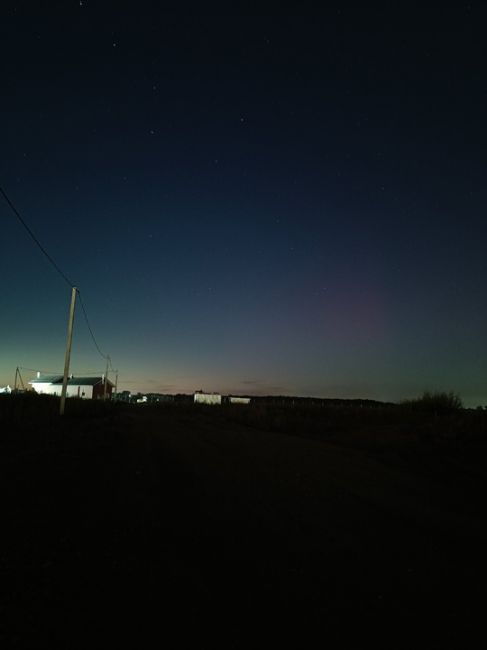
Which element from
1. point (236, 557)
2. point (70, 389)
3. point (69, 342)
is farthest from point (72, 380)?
point (236, 557)

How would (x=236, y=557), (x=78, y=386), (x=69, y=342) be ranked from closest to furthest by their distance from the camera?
(x=236, y=557) < (x=69, y=342) < (x=78, y=386)

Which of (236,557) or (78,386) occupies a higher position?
(78,386)

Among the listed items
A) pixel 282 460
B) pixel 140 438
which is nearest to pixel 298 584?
pixel 282 460

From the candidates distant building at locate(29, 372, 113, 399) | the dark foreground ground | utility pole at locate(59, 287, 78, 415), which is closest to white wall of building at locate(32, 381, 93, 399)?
distant building at locate(29, 372, 113, 399)

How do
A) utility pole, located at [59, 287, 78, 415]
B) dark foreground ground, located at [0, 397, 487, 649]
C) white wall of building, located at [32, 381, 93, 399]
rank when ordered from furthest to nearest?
1. white wall of building, located at [32, 381, 93, 399]
2. utility pole, located at [59, 287, 78, 415]
3. dark foreground ground, located at [0, 397, 487, 649]

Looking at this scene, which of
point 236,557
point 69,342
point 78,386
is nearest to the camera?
point 236,557

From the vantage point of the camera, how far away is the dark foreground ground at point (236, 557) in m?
2.99

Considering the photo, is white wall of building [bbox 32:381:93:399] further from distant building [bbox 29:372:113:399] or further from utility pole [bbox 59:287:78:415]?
utility pole [bbox 59:287:78:415]

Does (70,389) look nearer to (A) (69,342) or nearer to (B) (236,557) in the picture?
(A) (69,342)

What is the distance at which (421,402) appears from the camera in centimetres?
3062

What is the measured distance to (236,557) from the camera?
14.1 feet

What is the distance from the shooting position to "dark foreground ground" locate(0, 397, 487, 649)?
9.80 ft

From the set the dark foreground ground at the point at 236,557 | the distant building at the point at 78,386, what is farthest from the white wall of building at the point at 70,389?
the dark foreground ground at the point at 236,557

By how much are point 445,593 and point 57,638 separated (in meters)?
2.92
